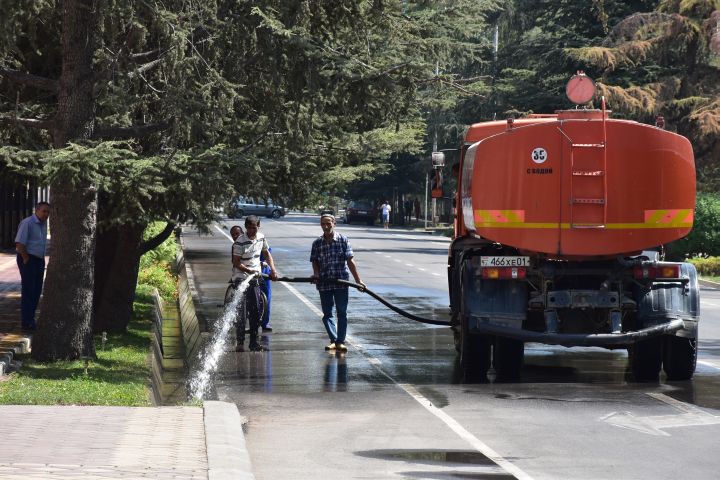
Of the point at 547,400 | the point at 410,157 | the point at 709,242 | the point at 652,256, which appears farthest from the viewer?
the point at 410,157

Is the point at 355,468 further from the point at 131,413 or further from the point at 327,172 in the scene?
the point at 327,172

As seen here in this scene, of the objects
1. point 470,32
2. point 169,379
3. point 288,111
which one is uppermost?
point 470,32

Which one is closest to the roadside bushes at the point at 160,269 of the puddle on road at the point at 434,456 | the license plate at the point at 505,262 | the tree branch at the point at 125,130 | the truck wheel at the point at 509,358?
the tree branch at the point at 125,130

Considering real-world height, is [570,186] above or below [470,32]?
below

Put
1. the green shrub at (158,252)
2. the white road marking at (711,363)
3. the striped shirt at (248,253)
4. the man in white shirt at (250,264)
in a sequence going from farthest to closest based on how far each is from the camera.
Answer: the green shrub at (158,252)
the striped shirt at (248,253)
the man in white shirt at (250,264)
the white road marking at (711,363)

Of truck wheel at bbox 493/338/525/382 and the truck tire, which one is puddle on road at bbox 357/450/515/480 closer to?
the truck tire

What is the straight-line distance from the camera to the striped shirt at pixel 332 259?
677 inches

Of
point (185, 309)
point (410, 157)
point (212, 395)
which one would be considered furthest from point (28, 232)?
point (410, 157)

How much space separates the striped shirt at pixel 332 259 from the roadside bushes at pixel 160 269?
9.69 meters

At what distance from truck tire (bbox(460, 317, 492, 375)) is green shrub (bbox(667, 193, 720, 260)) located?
25869mm

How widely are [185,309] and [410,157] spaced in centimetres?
5925

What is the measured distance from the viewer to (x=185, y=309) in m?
25.5

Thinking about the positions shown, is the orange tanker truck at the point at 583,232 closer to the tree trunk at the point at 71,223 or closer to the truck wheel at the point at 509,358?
the truck wheel at the point at 509,358

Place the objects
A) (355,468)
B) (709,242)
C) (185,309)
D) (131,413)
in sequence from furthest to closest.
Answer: (709,242) → (185,309) → (131,413) → (355,468)
